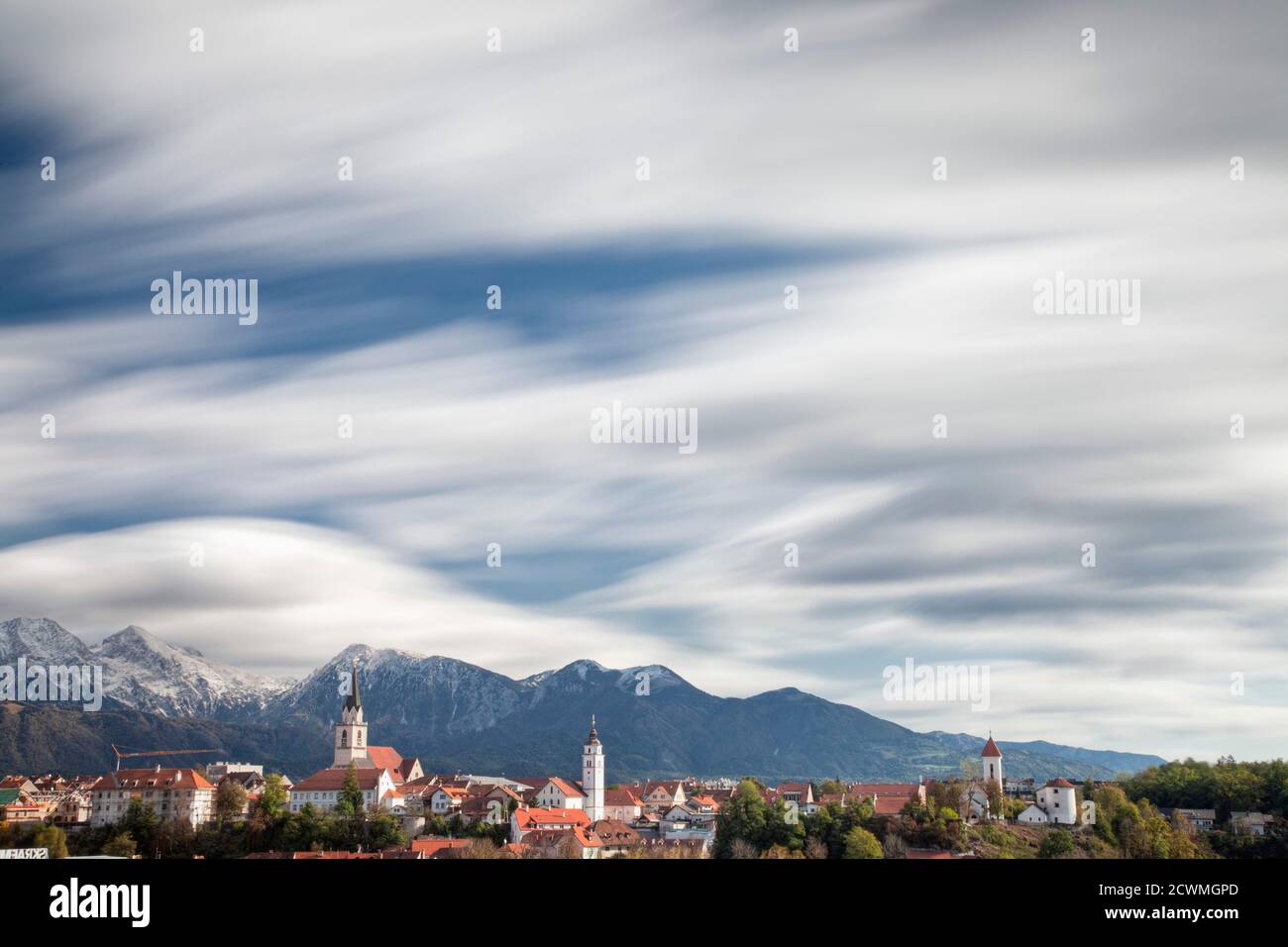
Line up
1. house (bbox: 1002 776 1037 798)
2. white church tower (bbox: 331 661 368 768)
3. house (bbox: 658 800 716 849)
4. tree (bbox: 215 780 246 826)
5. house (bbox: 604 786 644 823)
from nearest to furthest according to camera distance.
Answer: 1. tree (bbox: 215 780 246 826)
2. house (bbox: 658 800 716 849)
3. house (bbox: 1002 776 1037 798)
4. house (bbox: 604 786 644 823)
5. white church tower (bbox: 331 661 368 768)

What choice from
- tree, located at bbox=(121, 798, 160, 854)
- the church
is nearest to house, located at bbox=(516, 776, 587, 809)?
the church

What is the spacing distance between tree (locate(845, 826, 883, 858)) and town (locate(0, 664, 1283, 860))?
11 centimetres

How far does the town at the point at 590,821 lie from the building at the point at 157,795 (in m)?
0.19

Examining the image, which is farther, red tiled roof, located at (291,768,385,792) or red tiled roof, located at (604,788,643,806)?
red tiled roof, located at (604,788,643,806)

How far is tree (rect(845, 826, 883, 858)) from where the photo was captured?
289ft

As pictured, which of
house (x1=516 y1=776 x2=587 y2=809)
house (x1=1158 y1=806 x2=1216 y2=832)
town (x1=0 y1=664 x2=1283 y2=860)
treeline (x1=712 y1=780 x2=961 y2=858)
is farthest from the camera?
house (x1=516 y1=776 x2=587 y2=809)

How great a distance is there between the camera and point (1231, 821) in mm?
110125

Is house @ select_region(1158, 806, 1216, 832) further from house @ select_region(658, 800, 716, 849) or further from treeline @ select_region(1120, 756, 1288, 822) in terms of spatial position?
house @ select_region(658, 800, 716, 849)

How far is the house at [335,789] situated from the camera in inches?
4983

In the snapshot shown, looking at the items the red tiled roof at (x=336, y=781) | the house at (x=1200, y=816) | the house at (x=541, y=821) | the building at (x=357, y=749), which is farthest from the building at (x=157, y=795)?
the house at (x=1200, y=816)

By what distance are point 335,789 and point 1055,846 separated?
7224 centimetres
